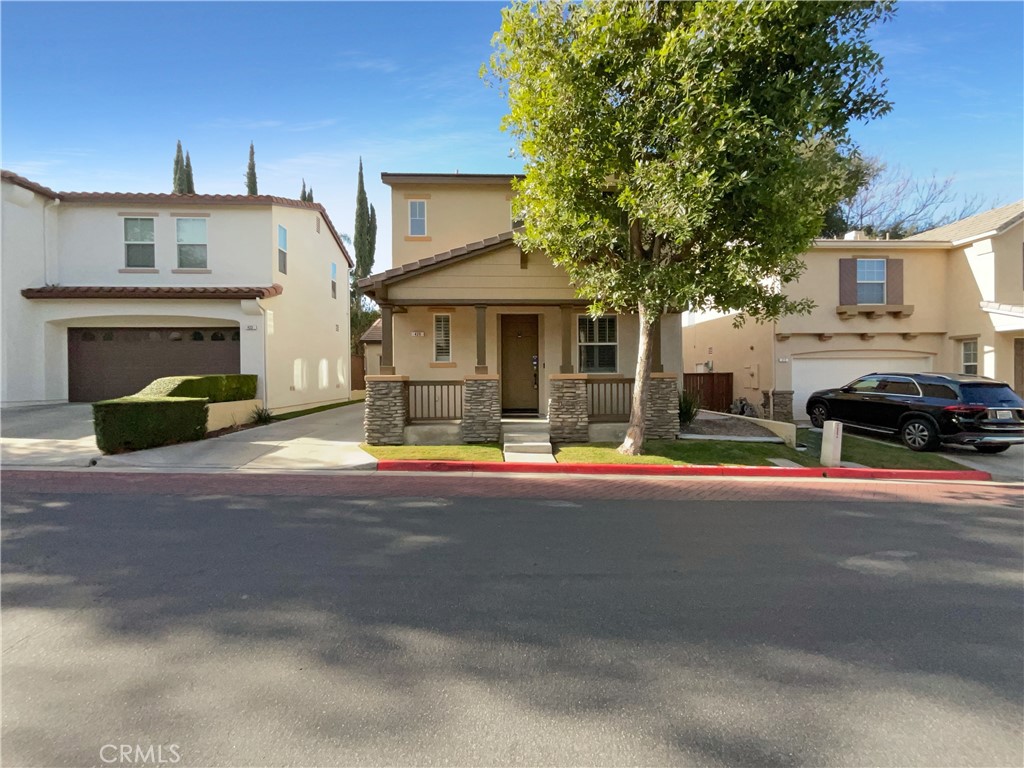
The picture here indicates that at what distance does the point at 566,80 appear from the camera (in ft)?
28.8

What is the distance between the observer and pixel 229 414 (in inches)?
515

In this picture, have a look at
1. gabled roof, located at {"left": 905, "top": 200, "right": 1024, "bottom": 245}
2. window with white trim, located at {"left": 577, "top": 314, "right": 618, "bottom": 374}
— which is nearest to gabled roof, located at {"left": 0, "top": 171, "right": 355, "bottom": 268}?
window with white trim, located at {"left": 577, "top": 314, "right": 618, "bottom": 374}

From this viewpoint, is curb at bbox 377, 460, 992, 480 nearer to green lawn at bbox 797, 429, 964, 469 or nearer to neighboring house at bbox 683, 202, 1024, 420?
green lawn at bbox 797, 429, 964, 469

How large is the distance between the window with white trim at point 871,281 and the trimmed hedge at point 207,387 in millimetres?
18150

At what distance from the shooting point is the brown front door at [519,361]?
14.2 meters

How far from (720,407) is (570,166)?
1239 centimetres

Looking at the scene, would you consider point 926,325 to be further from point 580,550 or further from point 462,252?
point 580,550

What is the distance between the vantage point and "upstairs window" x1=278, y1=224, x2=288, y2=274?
16766 mm

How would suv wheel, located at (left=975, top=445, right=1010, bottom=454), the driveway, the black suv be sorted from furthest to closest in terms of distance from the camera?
suv wheel, located at (left=975, top=445, right=1010, bottom=454) → the black suv → the driveway

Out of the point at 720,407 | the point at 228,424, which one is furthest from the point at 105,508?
the point at 720,407

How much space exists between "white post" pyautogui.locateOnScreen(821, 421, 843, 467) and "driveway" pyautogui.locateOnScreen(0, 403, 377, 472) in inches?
339

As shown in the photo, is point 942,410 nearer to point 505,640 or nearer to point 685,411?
point 685,411

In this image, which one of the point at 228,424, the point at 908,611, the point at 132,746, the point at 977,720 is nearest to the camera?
the point at 132,746

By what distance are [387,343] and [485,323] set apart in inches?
93.5
